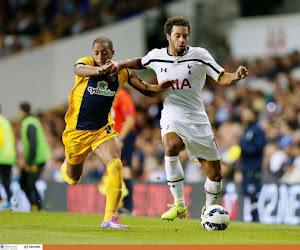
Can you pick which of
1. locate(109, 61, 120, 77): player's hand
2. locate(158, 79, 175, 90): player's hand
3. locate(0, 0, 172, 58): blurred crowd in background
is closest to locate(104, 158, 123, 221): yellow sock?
locate(109, 61, 120, 77): player's hand

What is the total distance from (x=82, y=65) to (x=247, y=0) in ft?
47.4

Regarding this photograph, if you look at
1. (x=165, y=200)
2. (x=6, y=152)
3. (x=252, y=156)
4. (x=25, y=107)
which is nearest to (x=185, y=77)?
(x=252, y=156)

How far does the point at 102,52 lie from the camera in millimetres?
10359

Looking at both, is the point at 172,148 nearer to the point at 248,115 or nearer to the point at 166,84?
the point at 166,84

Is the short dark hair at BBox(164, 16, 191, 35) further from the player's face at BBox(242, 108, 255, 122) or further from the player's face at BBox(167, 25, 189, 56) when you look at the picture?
the player's face at BBox(242, 108, 255, 122)

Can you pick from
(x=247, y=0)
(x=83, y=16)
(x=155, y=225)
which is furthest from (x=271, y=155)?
(x=83, y=16)

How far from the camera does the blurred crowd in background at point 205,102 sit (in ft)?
56.5

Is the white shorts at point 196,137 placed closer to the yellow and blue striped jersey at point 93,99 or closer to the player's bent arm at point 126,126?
the yellow and blue striped jersey at point 93,99

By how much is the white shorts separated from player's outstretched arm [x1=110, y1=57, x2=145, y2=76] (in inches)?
32.6

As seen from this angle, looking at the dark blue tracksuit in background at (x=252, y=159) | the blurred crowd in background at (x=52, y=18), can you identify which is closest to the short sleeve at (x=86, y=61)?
the dark blue tracksuit in background at (x=252, y=159)

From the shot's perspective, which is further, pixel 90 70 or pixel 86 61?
pixel 86 61

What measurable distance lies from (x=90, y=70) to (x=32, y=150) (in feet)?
21.1

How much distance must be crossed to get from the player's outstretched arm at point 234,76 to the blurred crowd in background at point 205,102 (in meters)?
3.25

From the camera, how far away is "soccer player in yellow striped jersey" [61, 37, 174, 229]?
33.5 ft
